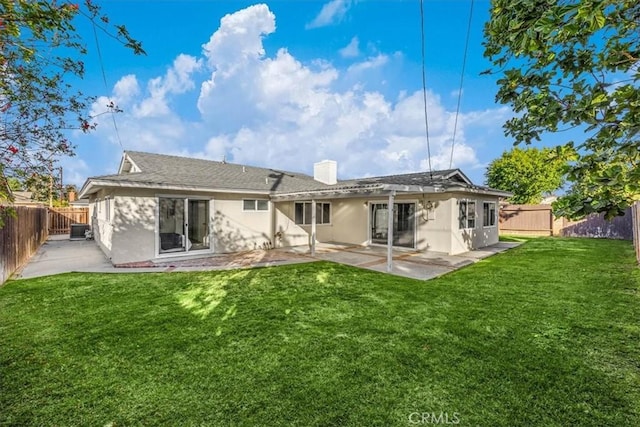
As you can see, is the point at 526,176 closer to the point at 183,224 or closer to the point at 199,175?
the point at 199,175

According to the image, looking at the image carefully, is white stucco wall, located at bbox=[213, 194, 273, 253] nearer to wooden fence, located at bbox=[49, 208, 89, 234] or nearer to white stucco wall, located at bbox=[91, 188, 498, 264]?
white stucco wall, located at bbox=[91, 188, 498, 264]

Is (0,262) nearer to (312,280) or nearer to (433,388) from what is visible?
(312,280)

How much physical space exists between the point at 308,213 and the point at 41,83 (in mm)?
12397

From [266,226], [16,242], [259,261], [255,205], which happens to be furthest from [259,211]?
[16,242]

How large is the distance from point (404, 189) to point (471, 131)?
8.78m

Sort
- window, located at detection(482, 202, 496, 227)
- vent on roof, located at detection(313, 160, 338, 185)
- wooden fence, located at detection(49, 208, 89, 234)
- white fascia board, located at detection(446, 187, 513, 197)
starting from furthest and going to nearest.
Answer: wooden fence, located at detection(49, 208, 89, 234), vent on roof, located at detection(313, 160, 338, 185), window, located at detection(482, 202, 496, 227), white fascia board, located at detection(446, 187, 513, 197)

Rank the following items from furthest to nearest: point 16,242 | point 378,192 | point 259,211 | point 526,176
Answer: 1. point 526,176
2. point 259,211
3. point 378,192
4. point 16,242

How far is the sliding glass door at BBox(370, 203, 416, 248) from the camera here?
43.5ft

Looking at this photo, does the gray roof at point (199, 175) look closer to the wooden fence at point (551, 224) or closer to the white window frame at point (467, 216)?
the white window frame at point (467, 216)

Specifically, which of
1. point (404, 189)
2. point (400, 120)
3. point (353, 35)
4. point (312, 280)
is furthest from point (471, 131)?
point (312, 280)

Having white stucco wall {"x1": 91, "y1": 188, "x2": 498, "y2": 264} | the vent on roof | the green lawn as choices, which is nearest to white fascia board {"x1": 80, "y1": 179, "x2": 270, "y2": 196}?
white stucco wall {"x1": 91, "y1": 188, "x2": 498, "y2": 264}

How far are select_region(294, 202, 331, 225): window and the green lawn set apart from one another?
26.2 feet

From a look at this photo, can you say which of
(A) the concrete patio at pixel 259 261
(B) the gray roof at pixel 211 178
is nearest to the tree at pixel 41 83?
(B) the gray roof at pixel 211 178

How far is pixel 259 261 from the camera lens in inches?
414
